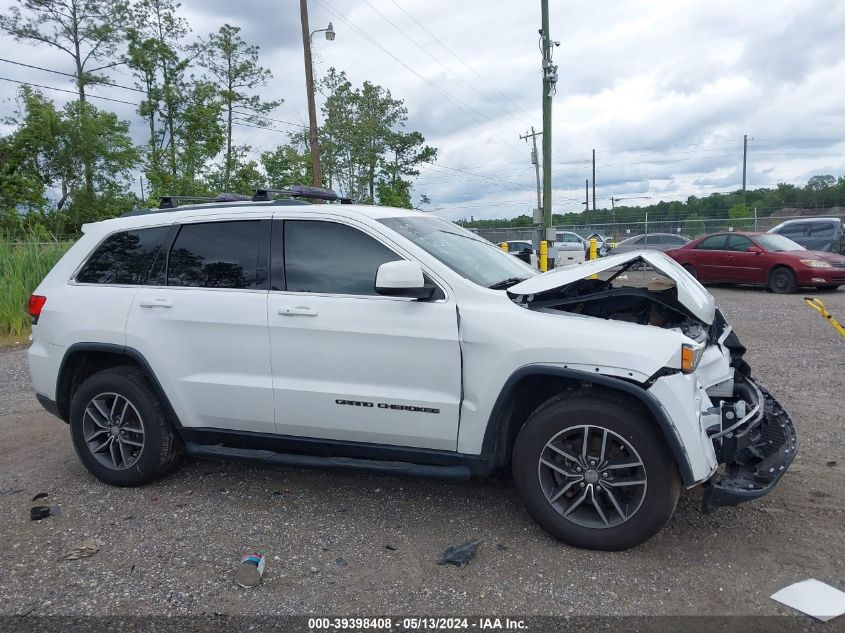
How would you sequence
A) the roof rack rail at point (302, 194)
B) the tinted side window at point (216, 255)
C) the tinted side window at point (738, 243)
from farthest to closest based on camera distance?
1. the tinted side window at point (738, 243)
2. the roof rack rail at point (302, 194)
3. the tinted side window at point (216, 255)

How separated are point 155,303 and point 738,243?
14.6m

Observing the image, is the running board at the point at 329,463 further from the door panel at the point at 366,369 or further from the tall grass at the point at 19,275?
the tall grass at the point at 19,275

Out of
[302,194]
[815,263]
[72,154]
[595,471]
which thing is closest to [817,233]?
[815,263]

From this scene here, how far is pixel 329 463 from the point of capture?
371 centimetres

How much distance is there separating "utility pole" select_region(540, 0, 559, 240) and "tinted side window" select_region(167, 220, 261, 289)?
1610 centimetres

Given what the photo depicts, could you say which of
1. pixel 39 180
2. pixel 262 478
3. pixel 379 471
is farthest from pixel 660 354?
pixel 39 180

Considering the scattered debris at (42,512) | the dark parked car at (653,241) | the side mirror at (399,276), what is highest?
the side mirror at (399,276)

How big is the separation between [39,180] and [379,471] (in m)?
28.0

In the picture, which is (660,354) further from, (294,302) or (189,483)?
(189,483)

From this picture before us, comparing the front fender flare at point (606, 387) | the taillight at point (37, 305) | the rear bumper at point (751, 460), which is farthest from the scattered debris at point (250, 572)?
the taillight at point (37, 305)

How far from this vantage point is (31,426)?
5.88 m

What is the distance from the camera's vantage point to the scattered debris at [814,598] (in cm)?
273

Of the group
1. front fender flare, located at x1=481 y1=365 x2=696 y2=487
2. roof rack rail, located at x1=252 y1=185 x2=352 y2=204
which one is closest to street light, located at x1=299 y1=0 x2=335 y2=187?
roof rack rail, located at x1=252 y1=185 x2=352 y2=204

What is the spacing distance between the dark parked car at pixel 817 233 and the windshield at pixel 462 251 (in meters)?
16.0
